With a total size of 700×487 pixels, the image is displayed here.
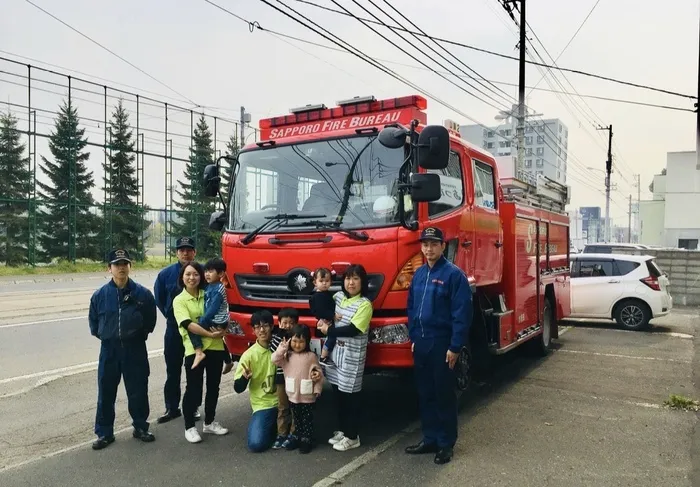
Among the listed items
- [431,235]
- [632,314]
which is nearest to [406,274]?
[431,235]

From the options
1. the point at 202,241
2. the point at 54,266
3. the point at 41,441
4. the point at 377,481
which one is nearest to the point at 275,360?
the point at 377,481

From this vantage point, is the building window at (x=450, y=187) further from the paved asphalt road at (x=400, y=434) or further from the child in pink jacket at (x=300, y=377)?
the paved asphalt road at (x=400, y=434)

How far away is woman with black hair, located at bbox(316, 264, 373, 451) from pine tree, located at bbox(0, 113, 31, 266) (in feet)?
82.0

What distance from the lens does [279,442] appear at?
5.03 m

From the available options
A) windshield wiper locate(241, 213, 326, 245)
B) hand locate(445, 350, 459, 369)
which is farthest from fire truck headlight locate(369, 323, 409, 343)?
windshield wiper locate(241, 213, 326, 245)

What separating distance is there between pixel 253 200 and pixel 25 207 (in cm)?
2512

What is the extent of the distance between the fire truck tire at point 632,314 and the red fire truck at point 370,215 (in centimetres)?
683

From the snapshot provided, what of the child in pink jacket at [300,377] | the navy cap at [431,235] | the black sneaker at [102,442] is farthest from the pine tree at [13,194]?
the navy cap at [431,235]

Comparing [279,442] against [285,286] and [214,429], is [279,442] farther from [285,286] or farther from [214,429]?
[285,286]

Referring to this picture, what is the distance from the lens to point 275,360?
5.04 metres

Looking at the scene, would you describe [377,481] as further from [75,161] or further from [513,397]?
[75,161]

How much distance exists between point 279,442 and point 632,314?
1009cm

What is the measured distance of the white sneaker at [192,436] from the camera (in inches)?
202

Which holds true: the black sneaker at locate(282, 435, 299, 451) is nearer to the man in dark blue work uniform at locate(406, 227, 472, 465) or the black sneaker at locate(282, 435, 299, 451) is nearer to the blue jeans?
the blue jeans
